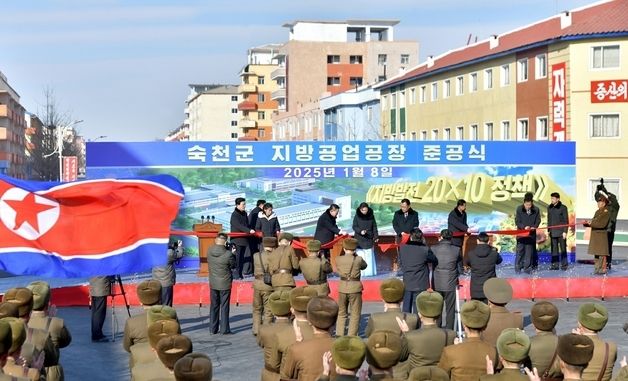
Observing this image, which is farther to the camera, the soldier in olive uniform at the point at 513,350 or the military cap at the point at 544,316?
the military cap at the point at 544,316

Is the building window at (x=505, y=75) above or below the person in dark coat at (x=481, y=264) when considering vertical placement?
above

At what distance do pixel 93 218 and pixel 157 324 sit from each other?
408 cm

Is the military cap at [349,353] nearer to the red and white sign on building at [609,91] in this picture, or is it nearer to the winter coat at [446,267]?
the winter coat at [446,267]

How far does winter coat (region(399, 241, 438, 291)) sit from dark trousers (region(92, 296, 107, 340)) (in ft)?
15.9

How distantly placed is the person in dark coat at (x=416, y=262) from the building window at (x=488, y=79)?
138 ft

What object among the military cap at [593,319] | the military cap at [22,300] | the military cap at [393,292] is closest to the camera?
the military cap at [593,319]

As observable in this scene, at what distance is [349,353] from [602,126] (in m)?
44.0

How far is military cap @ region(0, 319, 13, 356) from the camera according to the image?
7.77 metres

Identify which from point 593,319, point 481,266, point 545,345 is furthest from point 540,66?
point 593,319

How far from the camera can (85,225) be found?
12406mm

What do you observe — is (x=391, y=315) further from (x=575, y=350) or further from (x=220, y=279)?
(x=220, y=279)

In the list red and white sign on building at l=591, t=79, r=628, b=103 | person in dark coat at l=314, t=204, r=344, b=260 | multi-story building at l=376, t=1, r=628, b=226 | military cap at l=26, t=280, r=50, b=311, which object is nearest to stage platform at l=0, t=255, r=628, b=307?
person in dark coat at l=314, t=204, r=344, b=260

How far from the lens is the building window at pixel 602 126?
4916 centimetres

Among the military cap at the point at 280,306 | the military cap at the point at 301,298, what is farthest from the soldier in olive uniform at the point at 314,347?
the military cap at the point at 280,306
